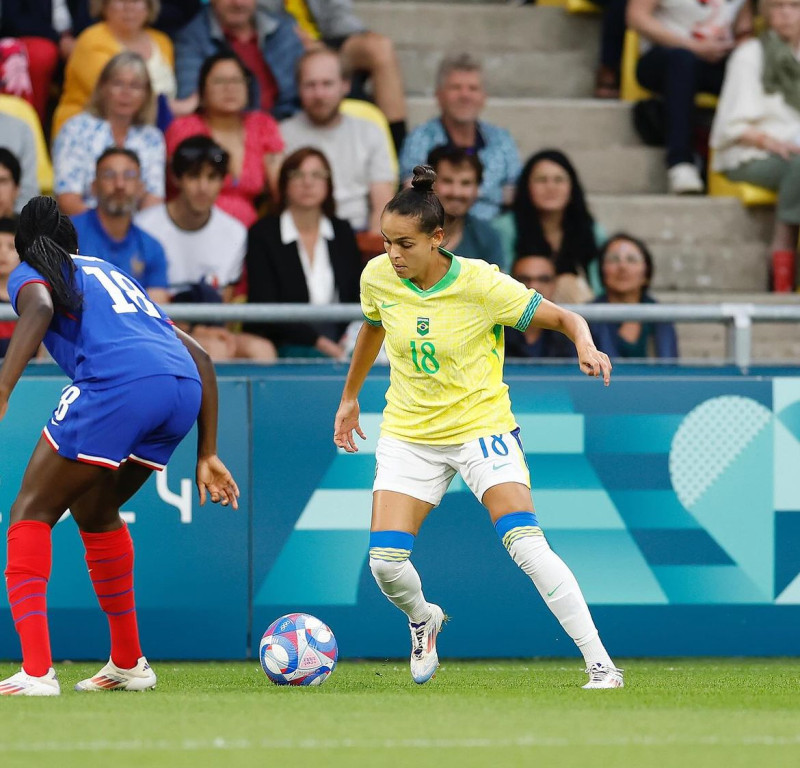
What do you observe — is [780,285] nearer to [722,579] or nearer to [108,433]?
[722,579]

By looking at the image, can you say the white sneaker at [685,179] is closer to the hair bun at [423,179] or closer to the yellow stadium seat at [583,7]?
the yellow stadium seat at [583,7]

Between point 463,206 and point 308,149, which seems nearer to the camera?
point 308,149

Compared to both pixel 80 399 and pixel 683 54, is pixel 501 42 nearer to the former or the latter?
pixel 683 54

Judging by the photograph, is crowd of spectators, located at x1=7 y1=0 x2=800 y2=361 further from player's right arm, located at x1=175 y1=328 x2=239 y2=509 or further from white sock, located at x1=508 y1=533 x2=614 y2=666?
white sock, located at x1=508 y1=533 x2=614 y2=666

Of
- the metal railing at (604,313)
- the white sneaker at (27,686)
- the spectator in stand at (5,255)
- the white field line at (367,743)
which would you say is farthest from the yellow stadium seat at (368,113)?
the white field line at (367,743)

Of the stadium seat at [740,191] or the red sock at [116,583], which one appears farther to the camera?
the stadium seat at [740,191]

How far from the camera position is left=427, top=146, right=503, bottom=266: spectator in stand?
10188 mm

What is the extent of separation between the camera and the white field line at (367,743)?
458cm

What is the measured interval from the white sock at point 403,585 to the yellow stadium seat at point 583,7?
8.53m

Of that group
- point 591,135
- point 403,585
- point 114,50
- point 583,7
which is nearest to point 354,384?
point 403,585

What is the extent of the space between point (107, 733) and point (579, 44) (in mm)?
10402

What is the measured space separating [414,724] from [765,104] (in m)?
8.20

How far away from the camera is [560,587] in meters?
6.30

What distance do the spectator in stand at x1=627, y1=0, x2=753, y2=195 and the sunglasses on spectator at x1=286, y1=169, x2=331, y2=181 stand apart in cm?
344
